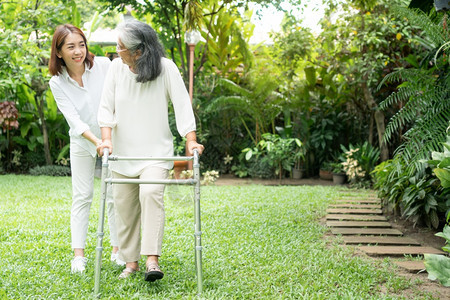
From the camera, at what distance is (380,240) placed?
15.5ft

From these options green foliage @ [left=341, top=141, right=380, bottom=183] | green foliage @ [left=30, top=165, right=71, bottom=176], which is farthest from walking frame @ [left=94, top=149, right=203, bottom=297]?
green foliage @ [left=30, top=165, right=71, bottom=176]

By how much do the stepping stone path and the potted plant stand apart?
2.30 meters

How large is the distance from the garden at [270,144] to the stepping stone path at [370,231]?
21 centimetres

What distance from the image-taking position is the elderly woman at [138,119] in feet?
10.4

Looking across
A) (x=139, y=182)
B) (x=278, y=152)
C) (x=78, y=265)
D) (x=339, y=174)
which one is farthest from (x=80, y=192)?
(x=339, y=174)

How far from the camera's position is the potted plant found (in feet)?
30.1

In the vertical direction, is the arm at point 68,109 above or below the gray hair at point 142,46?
below

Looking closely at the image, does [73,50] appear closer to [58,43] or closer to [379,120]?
[58,43]

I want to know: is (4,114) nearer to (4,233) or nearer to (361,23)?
(4,233)

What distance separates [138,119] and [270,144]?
241 inches

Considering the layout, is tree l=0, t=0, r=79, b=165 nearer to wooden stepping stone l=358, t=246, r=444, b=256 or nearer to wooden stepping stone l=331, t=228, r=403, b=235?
wooden stepping stone l=331, t=228, r=403, b=235

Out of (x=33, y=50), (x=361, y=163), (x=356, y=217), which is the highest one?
(x=33, y=50)

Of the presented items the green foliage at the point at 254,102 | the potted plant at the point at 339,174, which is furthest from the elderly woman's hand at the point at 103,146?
the potted plant at the point at 339,174

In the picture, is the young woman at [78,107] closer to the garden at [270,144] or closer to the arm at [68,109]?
the arm at [68,109]
